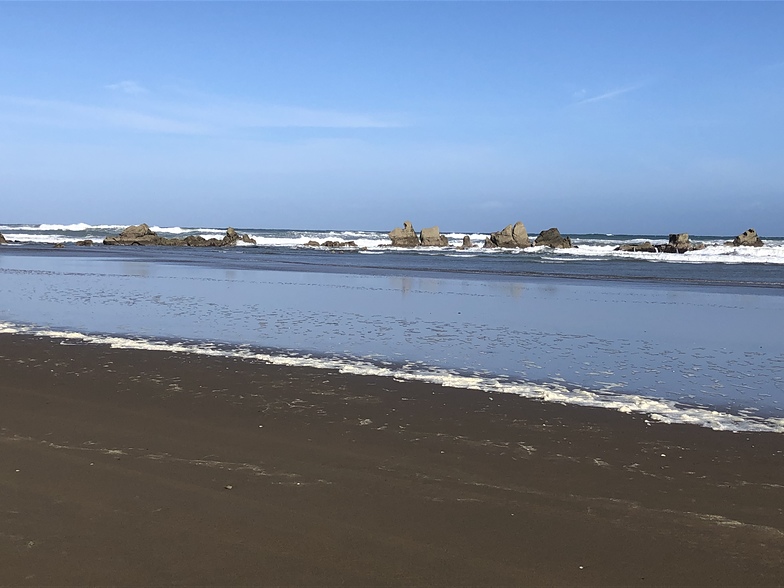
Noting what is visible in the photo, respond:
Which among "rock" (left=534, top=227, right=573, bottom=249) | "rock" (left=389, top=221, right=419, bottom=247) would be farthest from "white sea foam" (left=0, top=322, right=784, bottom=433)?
"rock" (left=389, top=221, right=419, bottom=247)

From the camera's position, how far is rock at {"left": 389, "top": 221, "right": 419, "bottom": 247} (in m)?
67.2

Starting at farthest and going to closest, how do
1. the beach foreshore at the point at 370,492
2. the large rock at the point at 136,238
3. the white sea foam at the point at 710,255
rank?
the large rock at the point at 136,238, the white sea foam at the point at 710,255, the beach foreshore at the point at 370,492

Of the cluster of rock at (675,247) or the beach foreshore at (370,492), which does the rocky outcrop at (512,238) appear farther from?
the beach foreshore at (370,492)

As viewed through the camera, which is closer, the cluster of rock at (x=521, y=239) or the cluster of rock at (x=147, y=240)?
the cluster of rock at (x=521, y=239)

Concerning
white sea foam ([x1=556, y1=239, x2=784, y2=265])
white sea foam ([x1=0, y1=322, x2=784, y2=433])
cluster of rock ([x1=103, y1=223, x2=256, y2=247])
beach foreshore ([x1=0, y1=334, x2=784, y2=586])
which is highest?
cluster of rock ([x1=103, y1=223, x2=256, y2=247])

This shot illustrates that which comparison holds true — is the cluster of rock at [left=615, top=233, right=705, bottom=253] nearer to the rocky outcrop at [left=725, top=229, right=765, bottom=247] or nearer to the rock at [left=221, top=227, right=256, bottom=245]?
the rocky outcrop at [left=725, top=229, right=765, bottom=247]

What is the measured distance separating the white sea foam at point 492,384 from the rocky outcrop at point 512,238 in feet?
174

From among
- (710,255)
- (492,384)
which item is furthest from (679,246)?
(492,384)

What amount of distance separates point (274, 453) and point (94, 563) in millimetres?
2011

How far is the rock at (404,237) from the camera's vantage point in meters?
67.2

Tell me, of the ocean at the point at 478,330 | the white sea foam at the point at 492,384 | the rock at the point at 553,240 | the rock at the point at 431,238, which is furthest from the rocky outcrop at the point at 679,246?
the white sea foam at the point at 492,384

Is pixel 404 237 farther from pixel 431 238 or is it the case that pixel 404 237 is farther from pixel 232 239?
pixel 232 239

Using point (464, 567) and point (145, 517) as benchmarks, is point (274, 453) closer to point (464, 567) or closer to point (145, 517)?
point (145, 517)

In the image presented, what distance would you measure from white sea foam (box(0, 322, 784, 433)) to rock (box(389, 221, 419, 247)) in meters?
56.3
